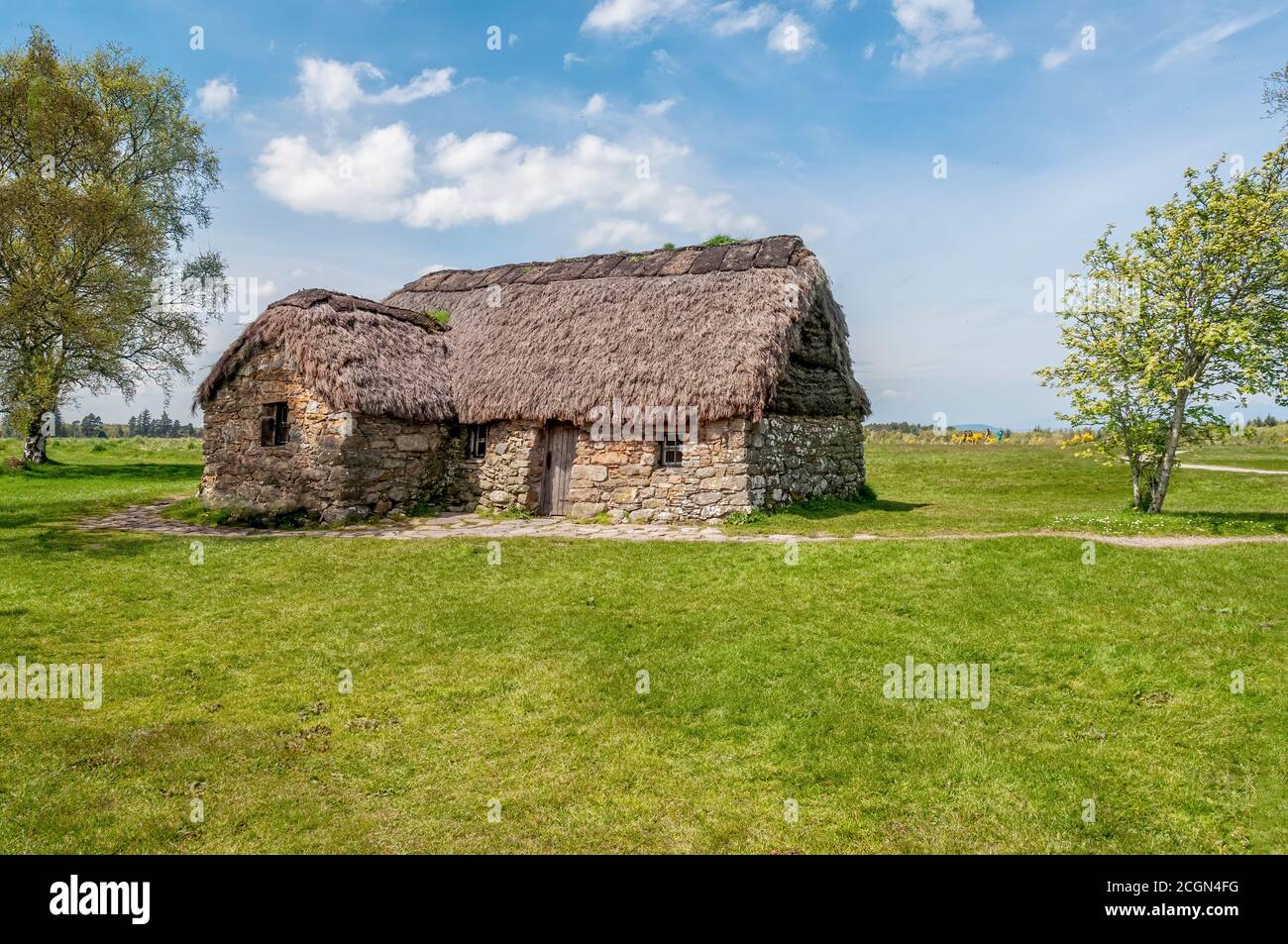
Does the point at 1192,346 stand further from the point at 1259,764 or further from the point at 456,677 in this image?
the point at 456,677

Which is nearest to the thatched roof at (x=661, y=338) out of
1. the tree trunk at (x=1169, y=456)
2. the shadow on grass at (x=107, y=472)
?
the tree trunk at (x=1169, y=456)

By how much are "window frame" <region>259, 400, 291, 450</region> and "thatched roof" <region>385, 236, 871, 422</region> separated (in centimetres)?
397

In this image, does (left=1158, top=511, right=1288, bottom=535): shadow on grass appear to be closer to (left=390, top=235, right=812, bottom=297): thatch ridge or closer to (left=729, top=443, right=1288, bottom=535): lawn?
(left=729, top=443, right=1288, bottom=535): lawn

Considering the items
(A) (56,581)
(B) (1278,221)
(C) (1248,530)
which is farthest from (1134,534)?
(A) (56,581)

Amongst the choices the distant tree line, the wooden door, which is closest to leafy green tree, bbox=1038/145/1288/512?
the wooden door

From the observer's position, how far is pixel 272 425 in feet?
58.3

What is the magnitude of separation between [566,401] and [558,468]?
177 cm

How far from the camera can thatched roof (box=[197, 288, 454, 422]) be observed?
16.6 metres

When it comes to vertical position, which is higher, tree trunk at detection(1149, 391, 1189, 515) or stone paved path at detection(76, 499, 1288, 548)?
tree trunk at detection(1149, 391, 1189, 515)

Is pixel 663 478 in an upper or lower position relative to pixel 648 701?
upper

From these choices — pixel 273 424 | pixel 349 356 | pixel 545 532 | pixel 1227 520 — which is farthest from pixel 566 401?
pixel 1227 520

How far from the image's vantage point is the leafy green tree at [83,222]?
76.3 ft

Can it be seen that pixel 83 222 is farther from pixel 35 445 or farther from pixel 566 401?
pixel 566 401

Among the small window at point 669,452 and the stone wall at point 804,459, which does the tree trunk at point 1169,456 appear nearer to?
the stone wall at point 804,459
